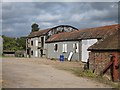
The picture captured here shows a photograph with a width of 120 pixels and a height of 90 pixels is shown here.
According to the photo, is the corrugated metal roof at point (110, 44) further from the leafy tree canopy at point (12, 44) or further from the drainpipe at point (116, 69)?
the leafy tree canopy at point (12, 44)

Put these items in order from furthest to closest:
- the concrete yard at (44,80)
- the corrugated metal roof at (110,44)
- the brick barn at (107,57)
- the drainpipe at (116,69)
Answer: the corrugated metal roof at (110,44) < the brick barn at (107,57) < the drainpipe at (116,69) < the concrete yard at (44,80)

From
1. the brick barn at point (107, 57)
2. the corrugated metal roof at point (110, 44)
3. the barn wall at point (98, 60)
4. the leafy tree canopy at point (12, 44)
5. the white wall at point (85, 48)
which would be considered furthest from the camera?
the leafy tree canopy at point (12, 44)

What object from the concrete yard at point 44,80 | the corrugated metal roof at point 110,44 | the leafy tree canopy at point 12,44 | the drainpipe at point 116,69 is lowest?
the concrete yard at point 44,80

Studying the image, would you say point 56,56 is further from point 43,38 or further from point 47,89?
point 47,89

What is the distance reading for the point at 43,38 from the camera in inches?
2153

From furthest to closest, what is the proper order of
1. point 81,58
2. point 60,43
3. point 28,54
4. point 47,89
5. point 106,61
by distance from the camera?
1. point 28,54
2. point 60,43
3. point 81,58
4. point 106,61
5. point 47,89

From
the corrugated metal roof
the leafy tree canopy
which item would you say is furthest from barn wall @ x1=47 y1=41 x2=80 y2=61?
the leafy tree canopy

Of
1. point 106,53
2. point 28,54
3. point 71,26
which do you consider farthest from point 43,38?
point 106,53

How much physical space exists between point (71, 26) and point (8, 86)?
1690 inches

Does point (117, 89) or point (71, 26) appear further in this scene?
point (71, 26)

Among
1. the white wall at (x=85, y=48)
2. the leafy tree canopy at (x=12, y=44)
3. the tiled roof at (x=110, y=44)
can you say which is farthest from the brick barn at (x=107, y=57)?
the leafy tree canopy at (x=12, y=44)

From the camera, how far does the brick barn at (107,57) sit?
18.2 metres

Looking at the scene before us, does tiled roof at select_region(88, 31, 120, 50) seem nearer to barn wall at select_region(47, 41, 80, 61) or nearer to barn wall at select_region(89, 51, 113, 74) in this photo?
barn wall at select_region(89, 51, 113, 74)

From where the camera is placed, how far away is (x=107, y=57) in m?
19.8
